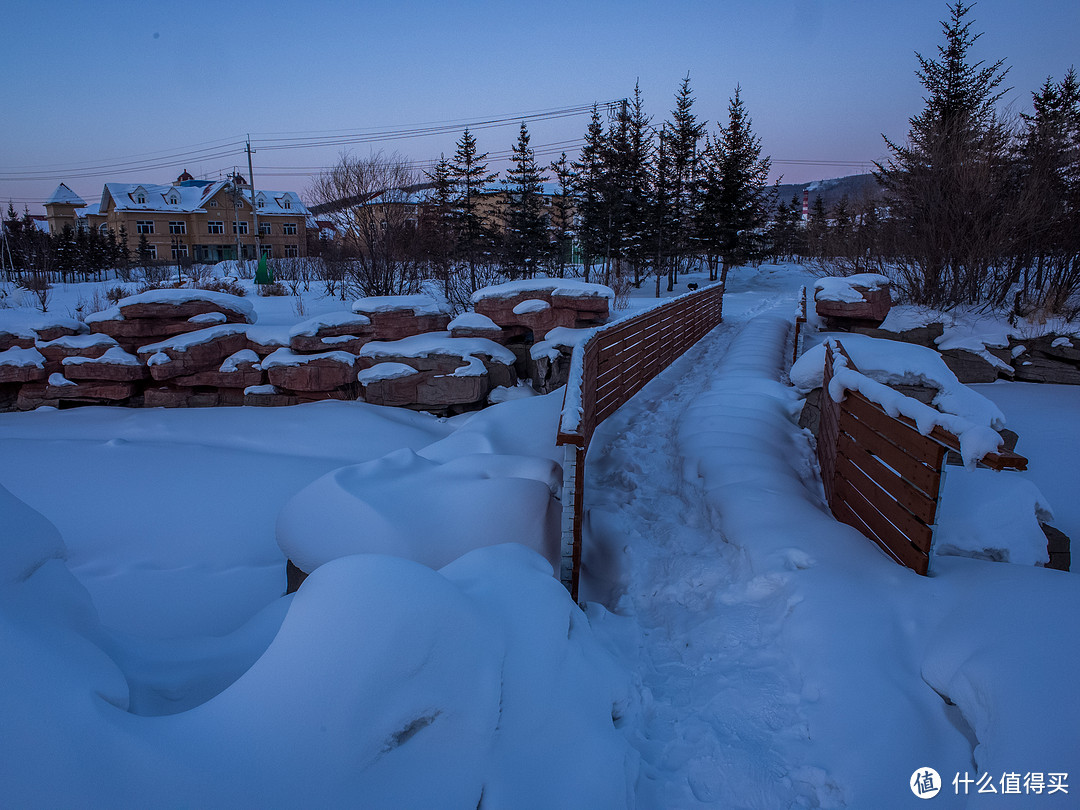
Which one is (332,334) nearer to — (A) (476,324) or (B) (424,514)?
(A) (476,324)

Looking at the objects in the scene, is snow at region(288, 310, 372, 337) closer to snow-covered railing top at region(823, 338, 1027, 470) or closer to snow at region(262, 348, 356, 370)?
snow at region(262, 348, 356, 370)

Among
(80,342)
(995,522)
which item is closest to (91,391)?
(80,342)

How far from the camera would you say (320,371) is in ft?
36.7

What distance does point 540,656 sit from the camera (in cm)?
280

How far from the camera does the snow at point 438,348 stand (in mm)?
10852

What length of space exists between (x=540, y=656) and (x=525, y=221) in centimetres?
2629

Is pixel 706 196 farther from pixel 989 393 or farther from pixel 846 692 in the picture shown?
pixel 846 692

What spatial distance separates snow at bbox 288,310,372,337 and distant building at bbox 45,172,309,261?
4210 cm

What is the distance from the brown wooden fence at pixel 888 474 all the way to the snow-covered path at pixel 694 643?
35.3 inches

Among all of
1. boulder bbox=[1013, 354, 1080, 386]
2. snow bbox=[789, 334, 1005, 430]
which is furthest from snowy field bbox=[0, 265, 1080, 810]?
boulder bbox=[1013, 354, 1080, 386]

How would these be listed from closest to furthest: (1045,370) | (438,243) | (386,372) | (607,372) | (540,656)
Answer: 1. (540,656)
2. (607,372)
3. (386,372)
4. (1045,370)
5. (438,243)

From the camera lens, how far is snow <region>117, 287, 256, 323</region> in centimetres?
1177

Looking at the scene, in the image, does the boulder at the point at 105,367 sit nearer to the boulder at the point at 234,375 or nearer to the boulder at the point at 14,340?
the boulder at the point at 234,375

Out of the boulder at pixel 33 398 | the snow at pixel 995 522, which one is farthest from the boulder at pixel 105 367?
the snow at pixel 995 522
